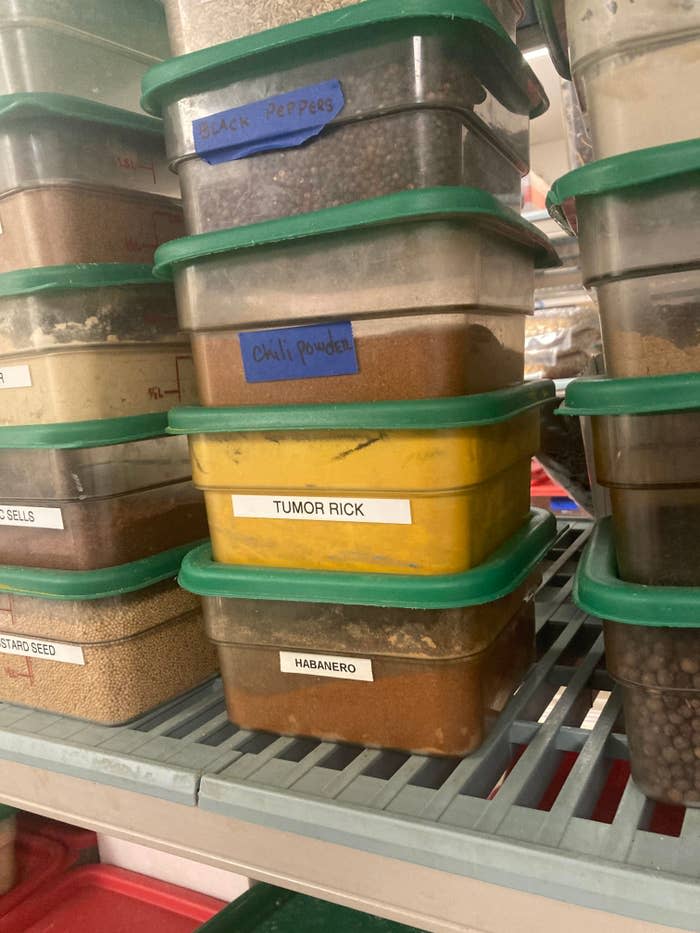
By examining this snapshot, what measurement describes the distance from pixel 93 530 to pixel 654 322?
0.64 meters

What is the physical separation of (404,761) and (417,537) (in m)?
0.23

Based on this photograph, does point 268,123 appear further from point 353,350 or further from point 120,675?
Answer: point 120,675

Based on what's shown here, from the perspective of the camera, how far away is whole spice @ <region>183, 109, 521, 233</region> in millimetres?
645

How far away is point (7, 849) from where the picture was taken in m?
1.42

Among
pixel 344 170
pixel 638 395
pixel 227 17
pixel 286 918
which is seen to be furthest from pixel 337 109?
pixel 286 918

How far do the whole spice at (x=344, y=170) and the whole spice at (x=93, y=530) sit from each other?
346 mm

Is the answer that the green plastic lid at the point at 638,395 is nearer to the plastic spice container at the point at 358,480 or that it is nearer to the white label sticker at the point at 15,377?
the plastic spice container at the point at 358,480

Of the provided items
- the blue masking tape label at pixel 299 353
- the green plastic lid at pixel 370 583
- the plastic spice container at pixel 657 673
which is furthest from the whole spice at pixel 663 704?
the blue masking tape label at pixel 299 353

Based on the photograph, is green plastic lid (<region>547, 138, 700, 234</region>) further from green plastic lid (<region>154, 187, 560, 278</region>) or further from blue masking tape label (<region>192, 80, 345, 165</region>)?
blue masking tape label (<region>192, 80, 345, 165</region>)

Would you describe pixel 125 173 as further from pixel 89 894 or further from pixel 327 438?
pixel 89 894

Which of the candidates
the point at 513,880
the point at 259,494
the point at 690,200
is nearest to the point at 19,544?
the point at 259,494

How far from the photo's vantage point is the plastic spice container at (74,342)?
0.83 metres

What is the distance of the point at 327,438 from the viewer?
712mm

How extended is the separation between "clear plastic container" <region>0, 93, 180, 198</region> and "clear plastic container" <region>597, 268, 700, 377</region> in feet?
1.95
